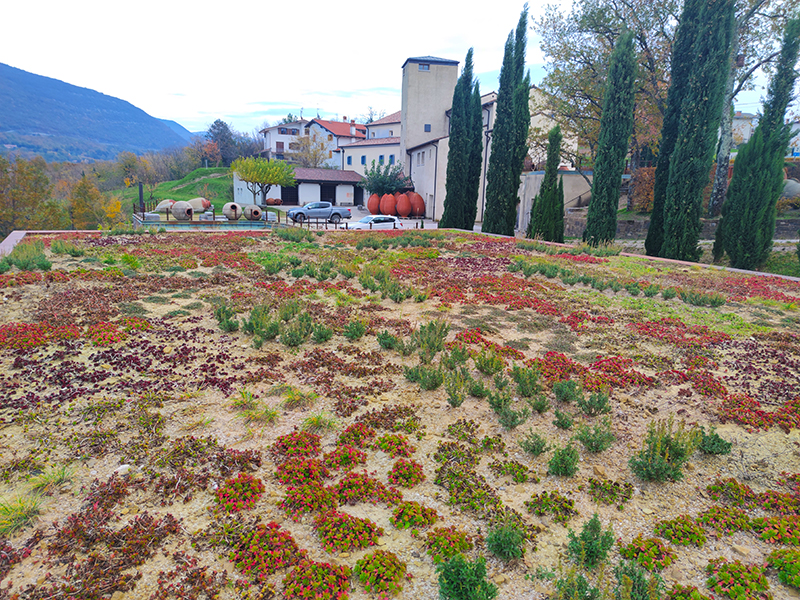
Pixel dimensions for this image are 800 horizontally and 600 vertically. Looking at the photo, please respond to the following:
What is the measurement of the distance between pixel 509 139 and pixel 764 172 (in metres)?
11.9

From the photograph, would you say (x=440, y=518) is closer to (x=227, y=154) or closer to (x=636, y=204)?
(x=636, y=204)

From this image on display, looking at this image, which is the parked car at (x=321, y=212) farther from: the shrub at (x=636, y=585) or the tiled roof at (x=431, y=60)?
the shrub at (x=636, y=585)

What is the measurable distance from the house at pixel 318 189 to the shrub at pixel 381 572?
165 feet

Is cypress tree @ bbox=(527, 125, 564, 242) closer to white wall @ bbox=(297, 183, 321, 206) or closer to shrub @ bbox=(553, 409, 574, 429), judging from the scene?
shrub @ bbox=(553, 409, 574, 429)

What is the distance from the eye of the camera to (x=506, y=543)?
3127 millimetres

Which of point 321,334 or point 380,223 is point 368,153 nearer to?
point 380,223

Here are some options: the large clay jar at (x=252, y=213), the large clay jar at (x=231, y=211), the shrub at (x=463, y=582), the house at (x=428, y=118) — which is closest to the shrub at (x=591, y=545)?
Answer: the shrub at (x=463, y=582)

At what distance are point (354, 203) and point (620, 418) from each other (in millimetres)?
51237

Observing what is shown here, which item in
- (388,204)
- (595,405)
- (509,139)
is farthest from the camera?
(388,204)

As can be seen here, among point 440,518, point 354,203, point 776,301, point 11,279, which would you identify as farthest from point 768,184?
point 354,203

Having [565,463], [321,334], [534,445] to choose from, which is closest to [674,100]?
[321,334]

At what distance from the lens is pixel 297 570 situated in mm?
2982

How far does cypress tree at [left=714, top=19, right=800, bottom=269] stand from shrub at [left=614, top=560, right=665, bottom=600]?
54.7 feet

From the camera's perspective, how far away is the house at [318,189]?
2019 inches
